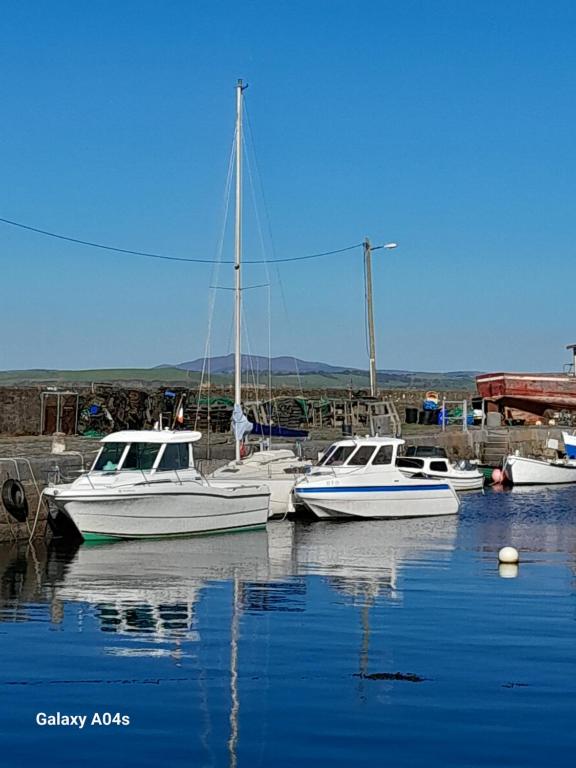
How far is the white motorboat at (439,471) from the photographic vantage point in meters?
30.9

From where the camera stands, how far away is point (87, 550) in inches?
848

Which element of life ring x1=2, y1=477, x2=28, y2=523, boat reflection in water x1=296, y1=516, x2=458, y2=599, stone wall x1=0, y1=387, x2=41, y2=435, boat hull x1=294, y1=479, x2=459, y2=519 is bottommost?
boat reflection in water x1=296, y1=516, x2=458, y2=599

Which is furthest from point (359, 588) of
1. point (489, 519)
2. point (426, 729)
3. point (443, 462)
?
point (443, 462)

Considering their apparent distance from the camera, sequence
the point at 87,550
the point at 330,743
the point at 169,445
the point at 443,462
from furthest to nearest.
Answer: the point at 443,462, the point at 169,445, the point at 87,550, the point at 330,743

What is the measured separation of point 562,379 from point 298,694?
48.4 metres

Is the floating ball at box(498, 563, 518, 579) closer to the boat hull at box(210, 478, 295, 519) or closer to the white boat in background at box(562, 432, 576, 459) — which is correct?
the boat hull at box(210, 478, 295, 519)

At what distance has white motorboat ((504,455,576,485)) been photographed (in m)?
39.4

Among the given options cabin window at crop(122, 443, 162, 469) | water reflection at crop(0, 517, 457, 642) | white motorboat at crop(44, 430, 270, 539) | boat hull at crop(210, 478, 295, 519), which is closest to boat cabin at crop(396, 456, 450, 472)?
boat hull at crop(210, 478, 295, 519)

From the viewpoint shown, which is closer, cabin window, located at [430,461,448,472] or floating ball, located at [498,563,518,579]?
floating ball, located at [498,563,518,579]

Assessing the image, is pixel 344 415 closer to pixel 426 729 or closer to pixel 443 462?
pixel 443 462

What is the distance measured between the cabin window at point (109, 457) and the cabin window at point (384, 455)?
294 inches

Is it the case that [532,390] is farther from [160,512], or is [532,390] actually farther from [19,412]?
[160,512]


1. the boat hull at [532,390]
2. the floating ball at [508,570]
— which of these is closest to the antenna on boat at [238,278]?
the floating ball at [508,570]

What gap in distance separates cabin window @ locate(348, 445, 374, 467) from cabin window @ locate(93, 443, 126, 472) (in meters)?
7.06
